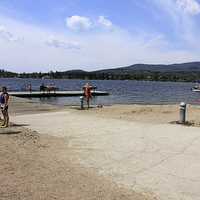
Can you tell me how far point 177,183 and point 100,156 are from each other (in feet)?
10.3

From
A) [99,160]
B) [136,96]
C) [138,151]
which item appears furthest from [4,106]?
[136,96]

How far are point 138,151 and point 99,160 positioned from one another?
1.71 metres

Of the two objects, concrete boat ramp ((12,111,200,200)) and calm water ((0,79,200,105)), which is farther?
calm water ((0,79,200,105))

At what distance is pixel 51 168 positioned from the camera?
35.2ft

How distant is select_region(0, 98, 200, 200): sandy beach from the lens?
900 cm

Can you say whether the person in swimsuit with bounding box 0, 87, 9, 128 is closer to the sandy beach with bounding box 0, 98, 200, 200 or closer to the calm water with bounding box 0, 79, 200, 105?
the sandy beach with bounding box 0, 98, 200, 200

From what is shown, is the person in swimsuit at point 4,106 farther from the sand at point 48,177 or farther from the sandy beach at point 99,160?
the sand at point 48,177

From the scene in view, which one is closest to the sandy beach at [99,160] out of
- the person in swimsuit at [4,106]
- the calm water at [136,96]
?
the person in swimsuit at [4,106]

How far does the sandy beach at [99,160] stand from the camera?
9.00 meters

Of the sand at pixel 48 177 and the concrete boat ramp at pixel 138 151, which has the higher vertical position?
the sand at pixel 48 177

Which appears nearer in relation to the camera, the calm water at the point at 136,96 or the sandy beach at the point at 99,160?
the sandy beach at the point at 99,160

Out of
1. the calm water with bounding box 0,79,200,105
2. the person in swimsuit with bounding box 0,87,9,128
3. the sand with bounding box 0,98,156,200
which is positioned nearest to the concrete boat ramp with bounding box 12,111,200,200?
the sand with bounding box 0,98,156,200

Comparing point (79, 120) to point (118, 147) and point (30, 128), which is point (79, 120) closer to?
point (30, 128)

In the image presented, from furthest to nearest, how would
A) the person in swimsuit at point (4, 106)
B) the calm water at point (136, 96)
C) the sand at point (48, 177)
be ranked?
the calm water at point (136, 96), the person in swimsuit at point (4, 106), the sand at point (48, 177)
